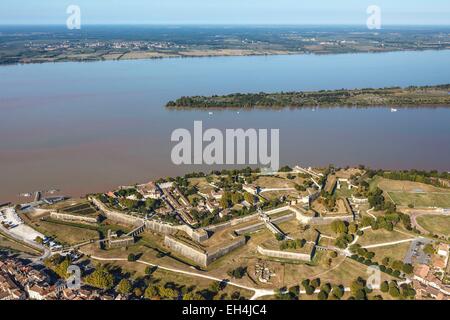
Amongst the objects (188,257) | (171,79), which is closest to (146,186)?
(188,257)

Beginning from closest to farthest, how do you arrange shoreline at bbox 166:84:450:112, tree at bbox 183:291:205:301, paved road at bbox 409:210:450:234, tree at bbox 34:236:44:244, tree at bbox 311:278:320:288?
tree at bbox 183:291:205:301 < tree at bbox 311:278:320:288 < tree at bbox 34:236:44:244 < paved road at bbox 409:210:450:234 < shoreline at bbox 166:84:450:112

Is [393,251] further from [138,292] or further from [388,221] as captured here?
[138,292]

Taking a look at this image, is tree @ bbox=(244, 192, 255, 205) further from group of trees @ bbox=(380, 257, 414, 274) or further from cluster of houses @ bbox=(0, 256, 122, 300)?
cluster of houses @ bbox=(0, 256, 122, 300)

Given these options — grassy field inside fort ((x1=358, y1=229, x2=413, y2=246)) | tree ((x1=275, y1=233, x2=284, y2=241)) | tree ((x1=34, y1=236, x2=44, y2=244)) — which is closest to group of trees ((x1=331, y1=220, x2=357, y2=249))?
grassy field inside fort ((x1=358, y1=229, x2=413, y2=246))

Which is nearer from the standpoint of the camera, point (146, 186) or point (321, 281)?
point (321, 281)

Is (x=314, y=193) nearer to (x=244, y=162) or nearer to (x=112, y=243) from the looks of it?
(x=244, y=162)

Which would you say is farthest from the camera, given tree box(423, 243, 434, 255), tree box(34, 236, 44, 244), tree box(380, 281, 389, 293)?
tree box(34, 236, 44, 244)
